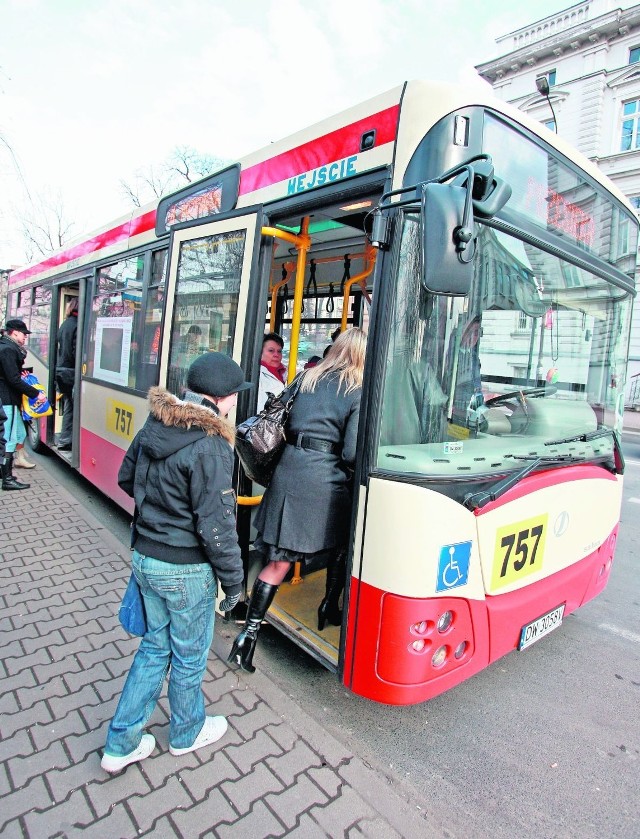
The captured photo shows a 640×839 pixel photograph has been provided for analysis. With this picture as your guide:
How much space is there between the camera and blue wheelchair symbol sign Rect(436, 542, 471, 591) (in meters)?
2.21

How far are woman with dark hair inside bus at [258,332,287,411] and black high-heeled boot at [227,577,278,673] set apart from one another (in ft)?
5.03

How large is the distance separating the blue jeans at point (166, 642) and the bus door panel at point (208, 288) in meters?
1.42

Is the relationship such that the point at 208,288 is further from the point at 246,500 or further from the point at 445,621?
the point at 445,621

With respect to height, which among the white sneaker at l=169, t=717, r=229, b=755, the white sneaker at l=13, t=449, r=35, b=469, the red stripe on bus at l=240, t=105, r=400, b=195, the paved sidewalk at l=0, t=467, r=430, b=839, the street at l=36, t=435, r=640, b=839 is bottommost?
the street at l=36, t=435, r=640, b=839

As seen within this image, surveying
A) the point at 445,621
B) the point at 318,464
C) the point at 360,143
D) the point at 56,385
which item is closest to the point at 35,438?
the point at 56,385

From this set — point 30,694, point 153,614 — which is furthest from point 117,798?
point 30,694

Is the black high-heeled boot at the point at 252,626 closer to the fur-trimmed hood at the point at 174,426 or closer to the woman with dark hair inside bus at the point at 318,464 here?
the woman with dark hair inside bus at the point at 318,464

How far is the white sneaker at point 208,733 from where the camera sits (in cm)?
233

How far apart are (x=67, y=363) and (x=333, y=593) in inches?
211

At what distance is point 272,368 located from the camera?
4500 mm

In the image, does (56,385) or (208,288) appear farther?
(56,385)

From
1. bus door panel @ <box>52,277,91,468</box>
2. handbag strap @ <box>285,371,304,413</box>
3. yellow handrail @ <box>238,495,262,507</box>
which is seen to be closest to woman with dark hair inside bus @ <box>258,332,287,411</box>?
yellow handrail @ <box>238,495,262,507</box>

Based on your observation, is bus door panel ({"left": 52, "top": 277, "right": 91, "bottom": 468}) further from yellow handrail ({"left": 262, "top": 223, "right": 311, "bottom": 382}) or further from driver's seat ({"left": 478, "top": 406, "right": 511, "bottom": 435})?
driver's seat ({"left": 478, "top": 406, "right": 511, "bottom": 435})

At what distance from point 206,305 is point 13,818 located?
2.78 m
